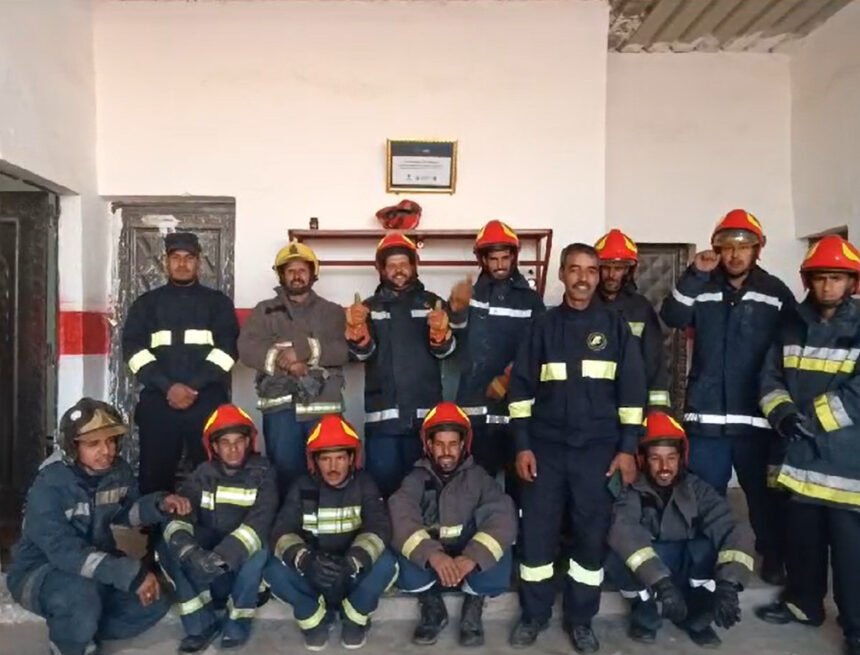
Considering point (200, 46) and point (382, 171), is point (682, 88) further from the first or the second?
point (200, 46)

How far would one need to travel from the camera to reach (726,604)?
11.2 feet

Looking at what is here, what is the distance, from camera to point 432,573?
12.2ft

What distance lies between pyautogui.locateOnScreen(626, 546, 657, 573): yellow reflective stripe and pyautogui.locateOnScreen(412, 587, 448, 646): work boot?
3.07 feet

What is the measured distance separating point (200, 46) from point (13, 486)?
313 centimetres

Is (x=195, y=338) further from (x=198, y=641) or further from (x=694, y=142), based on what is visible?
(x=694, y=142)

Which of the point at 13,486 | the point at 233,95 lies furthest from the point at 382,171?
the point at 13,486

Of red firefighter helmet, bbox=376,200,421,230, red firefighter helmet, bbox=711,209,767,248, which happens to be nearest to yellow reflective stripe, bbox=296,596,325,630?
red firefighter helmet, bbox=376,200,421,230

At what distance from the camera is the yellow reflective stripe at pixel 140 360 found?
416 cm

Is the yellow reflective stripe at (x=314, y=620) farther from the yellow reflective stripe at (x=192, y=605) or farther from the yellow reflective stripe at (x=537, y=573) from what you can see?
the yellow reflective stripe at (x=537, y=573)

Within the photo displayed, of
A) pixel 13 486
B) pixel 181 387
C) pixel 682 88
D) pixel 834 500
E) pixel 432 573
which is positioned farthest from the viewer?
pixel 682 88

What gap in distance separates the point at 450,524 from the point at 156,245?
3.10 metres

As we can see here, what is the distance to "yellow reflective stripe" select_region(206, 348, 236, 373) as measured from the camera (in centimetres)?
422

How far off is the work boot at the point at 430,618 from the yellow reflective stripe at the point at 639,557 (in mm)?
937

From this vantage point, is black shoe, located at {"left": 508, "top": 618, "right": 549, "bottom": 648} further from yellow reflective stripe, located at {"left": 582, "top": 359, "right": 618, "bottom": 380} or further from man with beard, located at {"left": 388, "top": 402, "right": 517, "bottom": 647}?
yellow reflective stripe, located at {"left": 582, "top": 359, "right": 618, "bottom": 380}
